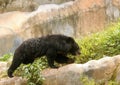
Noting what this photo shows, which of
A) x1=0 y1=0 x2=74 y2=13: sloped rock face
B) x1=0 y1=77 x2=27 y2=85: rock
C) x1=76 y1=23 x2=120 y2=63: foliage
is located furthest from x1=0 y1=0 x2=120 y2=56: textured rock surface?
x1=0 y1=77 x2=27 y2=85: rock

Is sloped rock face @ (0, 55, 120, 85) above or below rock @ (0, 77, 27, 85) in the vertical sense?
above

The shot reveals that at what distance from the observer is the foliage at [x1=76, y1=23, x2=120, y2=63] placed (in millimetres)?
9391

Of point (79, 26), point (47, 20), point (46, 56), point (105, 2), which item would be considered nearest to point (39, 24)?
point (47, 20)

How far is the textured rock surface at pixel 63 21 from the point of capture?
1675 centimetres

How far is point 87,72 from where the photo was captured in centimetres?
838

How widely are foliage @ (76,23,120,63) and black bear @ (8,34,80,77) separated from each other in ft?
0.66

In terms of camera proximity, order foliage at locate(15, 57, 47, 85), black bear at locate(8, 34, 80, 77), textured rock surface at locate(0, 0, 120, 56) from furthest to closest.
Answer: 1. textured rock surface at locate(0, 0, 120, 56)
2. black bear at locate(8, 34, 80, 77)
3. foliage at locate(15, 57, 47, 85)

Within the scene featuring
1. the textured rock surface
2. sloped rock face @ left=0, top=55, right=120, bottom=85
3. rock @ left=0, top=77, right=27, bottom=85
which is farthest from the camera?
the textured rock surface

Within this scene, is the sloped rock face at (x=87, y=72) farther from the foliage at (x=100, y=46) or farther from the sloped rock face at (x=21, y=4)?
the sloped rock face at (x=21, y=4)

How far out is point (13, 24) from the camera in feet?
55.7

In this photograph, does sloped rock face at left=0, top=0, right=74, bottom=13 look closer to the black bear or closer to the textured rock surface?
the textured rock surface

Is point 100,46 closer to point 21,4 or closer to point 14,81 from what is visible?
point 14,81

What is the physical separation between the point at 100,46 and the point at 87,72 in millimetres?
1374

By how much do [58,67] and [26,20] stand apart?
308 inches
